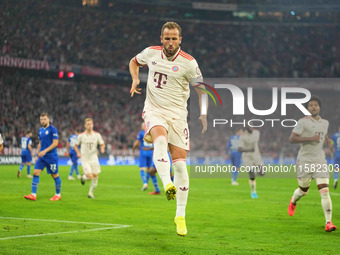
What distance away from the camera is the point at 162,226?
34.9 feet

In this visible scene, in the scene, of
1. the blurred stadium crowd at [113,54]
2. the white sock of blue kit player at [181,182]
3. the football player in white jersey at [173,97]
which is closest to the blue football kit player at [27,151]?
the blurred stadium crowd at [113,54]

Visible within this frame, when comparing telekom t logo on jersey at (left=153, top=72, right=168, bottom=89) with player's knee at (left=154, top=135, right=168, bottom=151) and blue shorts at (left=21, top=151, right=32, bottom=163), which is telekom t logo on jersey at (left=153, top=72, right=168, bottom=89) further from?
blue shorts at (left=21, top=151, right=32, bottom=163)

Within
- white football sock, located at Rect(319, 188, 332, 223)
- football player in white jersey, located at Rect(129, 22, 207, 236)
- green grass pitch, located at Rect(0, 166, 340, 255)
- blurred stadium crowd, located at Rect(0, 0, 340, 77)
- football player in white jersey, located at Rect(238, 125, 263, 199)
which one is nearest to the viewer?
football player in white jersey, located at Rect(129, 22, 207, 236)

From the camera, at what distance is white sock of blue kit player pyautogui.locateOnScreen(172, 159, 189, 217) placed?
7703 mm

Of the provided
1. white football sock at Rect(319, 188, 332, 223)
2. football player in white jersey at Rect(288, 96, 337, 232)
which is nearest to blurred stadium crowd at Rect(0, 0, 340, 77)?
football player in white jersey at Rect(288, 96, 337, 232)

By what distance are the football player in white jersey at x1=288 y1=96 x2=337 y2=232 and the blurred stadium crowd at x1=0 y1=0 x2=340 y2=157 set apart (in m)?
28.1

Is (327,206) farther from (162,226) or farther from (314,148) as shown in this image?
(162,226)

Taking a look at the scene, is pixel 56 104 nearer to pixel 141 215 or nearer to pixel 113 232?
pixel 141 215

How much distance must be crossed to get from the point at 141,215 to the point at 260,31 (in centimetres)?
4814

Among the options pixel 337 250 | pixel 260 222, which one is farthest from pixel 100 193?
pixel 337 250

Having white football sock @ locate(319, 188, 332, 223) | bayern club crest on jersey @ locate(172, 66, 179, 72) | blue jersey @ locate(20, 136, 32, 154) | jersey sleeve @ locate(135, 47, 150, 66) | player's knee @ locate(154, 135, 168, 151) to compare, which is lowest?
white football sock @ locate(319, 188, 332, 223)

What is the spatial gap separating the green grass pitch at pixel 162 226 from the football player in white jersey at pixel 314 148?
724 millimetres

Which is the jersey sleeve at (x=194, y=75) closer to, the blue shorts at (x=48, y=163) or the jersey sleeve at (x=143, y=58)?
the jersey sleeve at (x=143, y=58)

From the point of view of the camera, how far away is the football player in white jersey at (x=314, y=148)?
10195 mm
